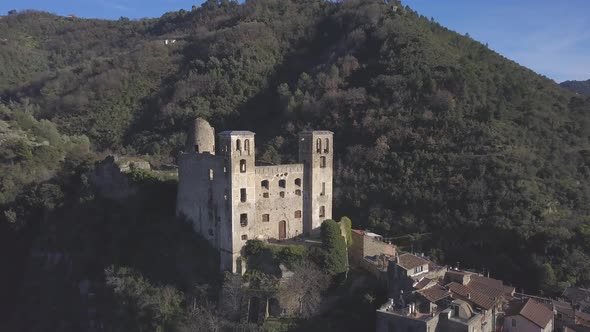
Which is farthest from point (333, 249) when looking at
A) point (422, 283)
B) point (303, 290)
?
point (422, 283)

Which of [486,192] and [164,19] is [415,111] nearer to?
[486,192]

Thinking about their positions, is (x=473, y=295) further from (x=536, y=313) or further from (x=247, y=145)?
(x=247, y=145)

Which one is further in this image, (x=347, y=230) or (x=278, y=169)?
(x=347, y=230)

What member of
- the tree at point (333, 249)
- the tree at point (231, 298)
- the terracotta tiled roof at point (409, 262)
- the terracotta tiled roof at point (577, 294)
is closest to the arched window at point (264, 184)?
the tree at point (333, 249)

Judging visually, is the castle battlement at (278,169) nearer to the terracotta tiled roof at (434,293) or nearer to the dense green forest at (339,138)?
the dense green forest at (339,138)

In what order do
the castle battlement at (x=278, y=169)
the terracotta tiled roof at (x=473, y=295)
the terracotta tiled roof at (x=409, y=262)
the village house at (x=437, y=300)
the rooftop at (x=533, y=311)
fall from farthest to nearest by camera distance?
1. the castle battlement at (x=278, y=169)
2. the terracotta tiled roof at (x=409, y=262)
3. the terracotta tiled roof at (x=473, y=295)
4. the rooftop at (x=533, y=311)
5. the village house at (x=437, y=300)

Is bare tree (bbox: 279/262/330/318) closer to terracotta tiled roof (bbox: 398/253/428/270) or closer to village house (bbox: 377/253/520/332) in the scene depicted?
village house (bbox: 377/253/520/332)

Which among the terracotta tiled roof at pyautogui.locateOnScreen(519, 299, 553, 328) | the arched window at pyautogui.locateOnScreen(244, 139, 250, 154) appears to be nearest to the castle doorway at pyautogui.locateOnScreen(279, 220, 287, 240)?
the arched window at pyautogui.locateOnScreen(244, 139, 250, 154)
